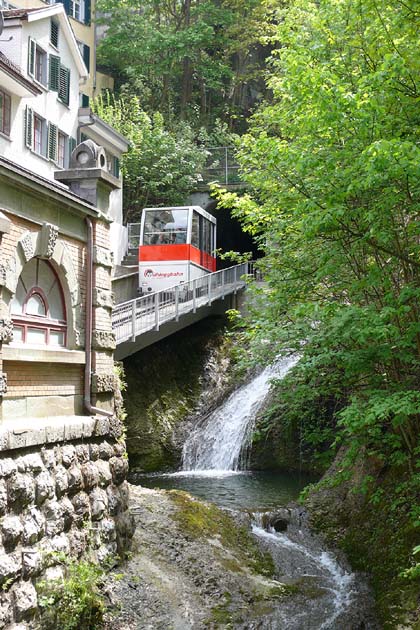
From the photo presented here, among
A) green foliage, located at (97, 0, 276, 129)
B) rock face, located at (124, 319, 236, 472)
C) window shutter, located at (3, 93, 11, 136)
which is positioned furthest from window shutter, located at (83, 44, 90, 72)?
rock face, located at (124, 319, 236, 472)

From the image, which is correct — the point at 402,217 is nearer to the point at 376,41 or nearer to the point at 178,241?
the point at 376,41

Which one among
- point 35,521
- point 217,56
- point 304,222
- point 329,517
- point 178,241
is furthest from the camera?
point 217,56

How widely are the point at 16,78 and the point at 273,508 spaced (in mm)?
15087

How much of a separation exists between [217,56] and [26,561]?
129ft

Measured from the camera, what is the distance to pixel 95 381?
9.90m

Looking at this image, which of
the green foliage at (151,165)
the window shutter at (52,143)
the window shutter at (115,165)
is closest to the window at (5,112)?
the window shutter at (52,143)

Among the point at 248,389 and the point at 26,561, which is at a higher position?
the point at 248,389

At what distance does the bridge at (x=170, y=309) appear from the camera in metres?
18.8

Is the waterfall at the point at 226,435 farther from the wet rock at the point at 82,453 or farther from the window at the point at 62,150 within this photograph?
the window at the point at 62,150

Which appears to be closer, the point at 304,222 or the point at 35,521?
the point at 35,521

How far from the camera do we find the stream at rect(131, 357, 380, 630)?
9.44m

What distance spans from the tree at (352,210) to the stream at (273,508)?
2.11 meters

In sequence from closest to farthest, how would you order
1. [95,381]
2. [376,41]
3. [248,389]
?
[376,41] → [95,381] → [248,389]

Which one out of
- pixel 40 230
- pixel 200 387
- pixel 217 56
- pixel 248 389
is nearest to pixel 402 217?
pixel 40 230
